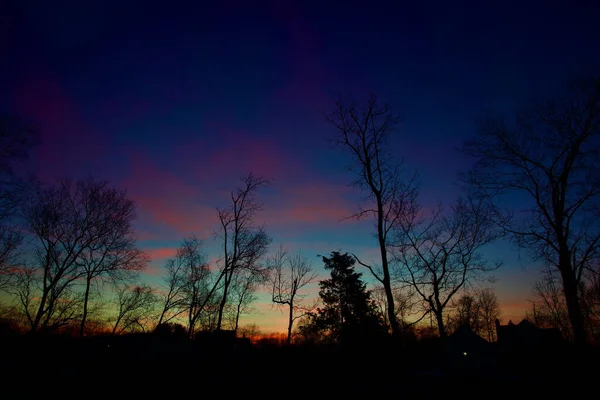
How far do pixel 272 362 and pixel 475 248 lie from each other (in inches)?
735

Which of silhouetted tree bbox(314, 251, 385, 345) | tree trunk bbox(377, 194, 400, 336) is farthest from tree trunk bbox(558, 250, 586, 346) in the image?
silhouetted tree bbox(314, 251, 385, 345)

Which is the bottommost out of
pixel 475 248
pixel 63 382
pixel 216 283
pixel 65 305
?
pixel 63 382

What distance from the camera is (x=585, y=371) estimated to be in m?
10.4

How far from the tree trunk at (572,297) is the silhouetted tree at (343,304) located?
1090 inches

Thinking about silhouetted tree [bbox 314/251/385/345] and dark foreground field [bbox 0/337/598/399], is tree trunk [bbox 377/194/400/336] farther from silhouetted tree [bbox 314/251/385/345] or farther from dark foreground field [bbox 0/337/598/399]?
silhouetted tree [bbox 314/251/385/345]

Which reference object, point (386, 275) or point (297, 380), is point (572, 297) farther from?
point (297, 380)

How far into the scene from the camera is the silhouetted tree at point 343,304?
38.2m

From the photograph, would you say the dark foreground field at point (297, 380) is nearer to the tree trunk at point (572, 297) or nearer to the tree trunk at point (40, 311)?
the tree trunk at point (572, 297)

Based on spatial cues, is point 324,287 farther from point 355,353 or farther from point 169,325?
point 355,353

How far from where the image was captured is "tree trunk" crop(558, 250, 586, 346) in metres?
11.1

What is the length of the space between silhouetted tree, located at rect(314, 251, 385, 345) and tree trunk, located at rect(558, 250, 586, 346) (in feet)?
90.8

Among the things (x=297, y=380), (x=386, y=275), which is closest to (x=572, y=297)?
(x=386, y=275)

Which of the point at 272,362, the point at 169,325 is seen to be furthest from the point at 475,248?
the point at 169,325

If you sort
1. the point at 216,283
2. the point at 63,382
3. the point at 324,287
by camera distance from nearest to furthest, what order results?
1. the point at 63,382
2. the point at 216,283
3. the point at 324,287
